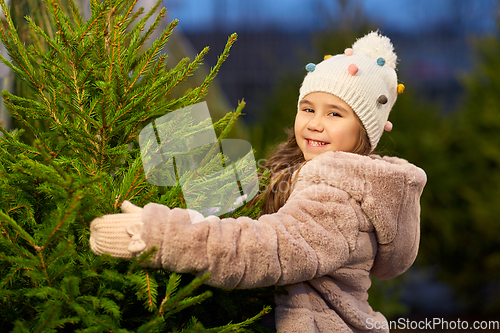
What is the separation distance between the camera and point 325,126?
7.00 feet

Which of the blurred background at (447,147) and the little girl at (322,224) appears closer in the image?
the little girl at (322,224)

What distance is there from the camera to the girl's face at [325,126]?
2133 mm

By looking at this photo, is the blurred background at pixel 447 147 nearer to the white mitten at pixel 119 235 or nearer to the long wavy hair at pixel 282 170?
the long wavy hair at pixel 282 170

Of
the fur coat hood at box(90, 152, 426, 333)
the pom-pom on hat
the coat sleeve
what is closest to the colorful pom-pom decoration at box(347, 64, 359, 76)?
the pom-pom on hat

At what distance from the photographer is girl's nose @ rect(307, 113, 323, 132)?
2.12 m

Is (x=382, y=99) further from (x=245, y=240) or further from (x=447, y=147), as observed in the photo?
(x=447, y=147)

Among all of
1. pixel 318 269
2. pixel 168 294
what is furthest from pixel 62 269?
pixel 318 269

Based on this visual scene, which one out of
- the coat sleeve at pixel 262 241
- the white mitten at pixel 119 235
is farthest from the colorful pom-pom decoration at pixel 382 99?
the white mitten at pixel 119 235

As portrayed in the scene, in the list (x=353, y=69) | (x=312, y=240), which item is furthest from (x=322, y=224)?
(x=353, y=69)

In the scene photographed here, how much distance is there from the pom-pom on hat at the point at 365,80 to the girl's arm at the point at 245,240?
2.06 ft

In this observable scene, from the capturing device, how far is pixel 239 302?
5.64 feet

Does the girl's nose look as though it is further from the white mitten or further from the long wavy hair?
the white mitten

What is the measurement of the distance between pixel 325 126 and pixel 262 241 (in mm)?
832

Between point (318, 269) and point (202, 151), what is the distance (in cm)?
60
